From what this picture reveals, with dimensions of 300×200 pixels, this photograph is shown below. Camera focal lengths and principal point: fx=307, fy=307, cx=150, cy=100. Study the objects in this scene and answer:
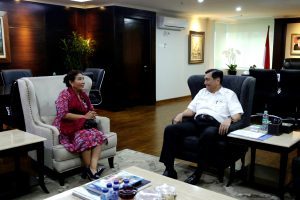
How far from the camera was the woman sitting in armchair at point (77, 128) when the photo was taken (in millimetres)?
3014

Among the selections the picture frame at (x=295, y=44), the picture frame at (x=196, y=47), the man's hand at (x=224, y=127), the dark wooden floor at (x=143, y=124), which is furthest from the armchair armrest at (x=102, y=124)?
the picture frame at (x=295, y=44)

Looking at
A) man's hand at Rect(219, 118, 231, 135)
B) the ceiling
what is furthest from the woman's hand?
the ceiling

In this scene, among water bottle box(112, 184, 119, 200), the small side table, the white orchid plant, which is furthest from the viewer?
the white orchid plant

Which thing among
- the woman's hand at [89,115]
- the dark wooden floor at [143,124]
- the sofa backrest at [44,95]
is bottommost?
the dark wooden floor at [143,124]

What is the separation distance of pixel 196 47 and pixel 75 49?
375 centimetres

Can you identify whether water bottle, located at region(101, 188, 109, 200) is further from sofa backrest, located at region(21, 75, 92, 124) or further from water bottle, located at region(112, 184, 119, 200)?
sofa backrest, located at region(21, 75, 92, 124)

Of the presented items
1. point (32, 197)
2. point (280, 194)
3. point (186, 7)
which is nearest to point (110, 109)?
point (186, 7)

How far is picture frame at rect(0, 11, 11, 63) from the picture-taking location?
560 centimetres

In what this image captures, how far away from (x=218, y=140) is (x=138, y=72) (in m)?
4.60

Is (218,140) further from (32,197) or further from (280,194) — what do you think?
(32,197)

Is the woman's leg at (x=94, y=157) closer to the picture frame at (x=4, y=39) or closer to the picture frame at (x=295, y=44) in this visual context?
the picture frame at (x=4, y=39)

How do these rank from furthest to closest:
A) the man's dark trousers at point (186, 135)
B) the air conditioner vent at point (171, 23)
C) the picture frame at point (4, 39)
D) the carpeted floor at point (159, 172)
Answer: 1. the air conditioner vent at point (171, 23)
2. the picture frame at point (4, 39)
3. the man's dark trousers at point (186, 135)
4. the carpeted floor at point (159, 172)

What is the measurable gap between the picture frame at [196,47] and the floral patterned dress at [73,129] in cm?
594

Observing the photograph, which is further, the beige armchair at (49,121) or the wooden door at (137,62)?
the wooden door at (137,62)
